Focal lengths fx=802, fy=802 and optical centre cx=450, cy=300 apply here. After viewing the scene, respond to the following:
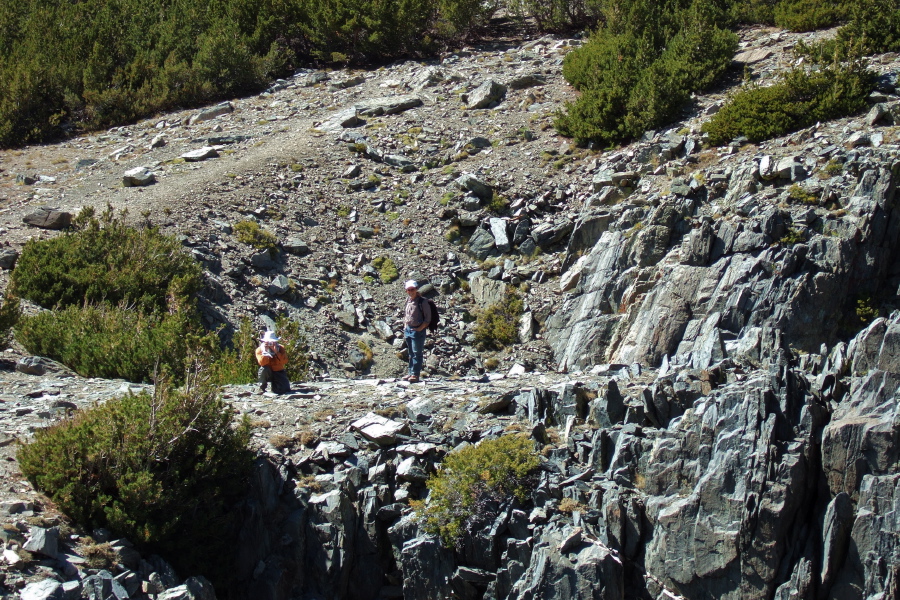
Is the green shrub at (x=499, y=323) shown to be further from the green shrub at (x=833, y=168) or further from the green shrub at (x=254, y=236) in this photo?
the green shrub at (x=833, y=168)

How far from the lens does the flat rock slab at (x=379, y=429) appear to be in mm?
11438

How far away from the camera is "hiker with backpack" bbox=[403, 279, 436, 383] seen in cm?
1354

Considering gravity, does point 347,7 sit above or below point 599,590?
above

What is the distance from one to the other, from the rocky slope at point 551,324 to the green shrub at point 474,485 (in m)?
0.24

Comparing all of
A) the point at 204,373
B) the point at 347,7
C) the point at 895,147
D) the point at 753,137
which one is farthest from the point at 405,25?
the point at 204,373

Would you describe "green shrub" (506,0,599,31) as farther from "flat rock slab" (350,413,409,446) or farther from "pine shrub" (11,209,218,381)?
"flat rock slab" (350,413,409,446)

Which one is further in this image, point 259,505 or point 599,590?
point 259,505

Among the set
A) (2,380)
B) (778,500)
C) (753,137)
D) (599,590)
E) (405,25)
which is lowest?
(599,590)

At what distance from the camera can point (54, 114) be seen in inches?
1078

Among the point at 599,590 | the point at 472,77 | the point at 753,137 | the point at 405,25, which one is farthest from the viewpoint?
the point at 405,25

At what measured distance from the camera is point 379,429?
37.8 feet

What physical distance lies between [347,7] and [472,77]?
6.51 metres

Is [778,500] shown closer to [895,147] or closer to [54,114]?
[895,147]

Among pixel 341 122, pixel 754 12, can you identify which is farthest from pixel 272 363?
pixel 754 12
